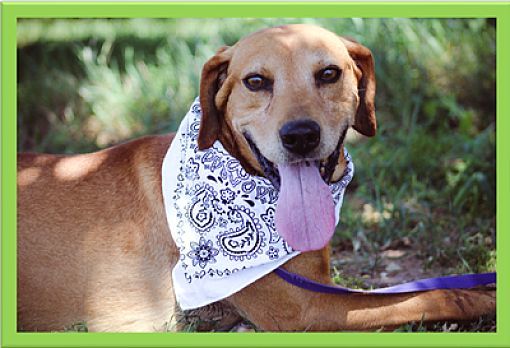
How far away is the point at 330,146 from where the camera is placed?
13.0ft

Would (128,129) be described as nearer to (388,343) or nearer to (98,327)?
(98,327)

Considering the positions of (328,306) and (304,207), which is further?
(328,306)

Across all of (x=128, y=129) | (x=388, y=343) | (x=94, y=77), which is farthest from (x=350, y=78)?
(x=94, y=77)

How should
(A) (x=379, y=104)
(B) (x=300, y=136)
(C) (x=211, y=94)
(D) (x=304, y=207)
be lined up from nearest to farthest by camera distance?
(B) (x=300, y=136), (D) (x=304, y=207), (C) (x=211, y=94), (A) (x=379, y=104)

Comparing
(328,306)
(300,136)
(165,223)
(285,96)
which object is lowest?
(328,306)

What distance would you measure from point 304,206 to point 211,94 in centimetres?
76

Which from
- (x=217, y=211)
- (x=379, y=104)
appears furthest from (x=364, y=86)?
(x=379, y=104)

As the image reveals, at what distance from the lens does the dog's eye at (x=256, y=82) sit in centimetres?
A: 404

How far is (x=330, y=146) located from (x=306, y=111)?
21 cm

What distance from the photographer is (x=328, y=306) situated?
166 inches

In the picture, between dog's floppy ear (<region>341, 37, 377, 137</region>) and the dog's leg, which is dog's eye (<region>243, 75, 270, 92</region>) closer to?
dog's floppy ear (<region>341, 37, 377, 137</region>)

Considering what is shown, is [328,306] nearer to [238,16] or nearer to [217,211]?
[217,211]

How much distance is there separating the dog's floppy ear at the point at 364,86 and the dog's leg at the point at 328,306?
27.5 inches

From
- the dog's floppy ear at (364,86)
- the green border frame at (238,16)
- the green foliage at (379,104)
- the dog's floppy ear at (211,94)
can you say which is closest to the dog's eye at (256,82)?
the dog's floppy ear at (211,94)
